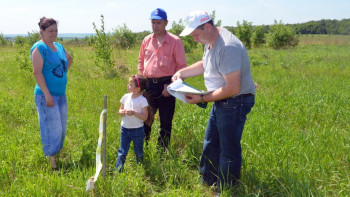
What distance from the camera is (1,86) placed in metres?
8.33

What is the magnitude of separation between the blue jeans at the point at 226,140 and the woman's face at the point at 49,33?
2068 millimetres

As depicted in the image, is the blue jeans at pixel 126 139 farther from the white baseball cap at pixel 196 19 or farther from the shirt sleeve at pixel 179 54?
the white baseball cap at pixel 196 19

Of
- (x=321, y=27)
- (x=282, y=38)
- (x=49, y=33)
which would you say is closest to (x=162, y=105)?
(x=49, y=33)

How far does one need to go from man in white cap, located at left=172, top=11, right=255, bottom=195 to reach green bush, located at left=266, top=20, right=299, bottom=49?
33.1 meters

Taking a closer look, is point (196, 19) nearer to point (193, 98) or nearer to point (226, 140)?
point (193, 98)

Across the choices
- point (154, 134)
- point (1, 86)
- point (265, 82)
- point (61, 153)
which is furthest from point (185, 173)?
point (1, 86)

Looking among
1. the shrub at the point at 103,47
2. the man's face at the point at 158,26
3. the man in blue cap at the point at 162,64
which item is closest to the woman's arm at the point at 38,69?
the man in blue cap at the point at 162,64

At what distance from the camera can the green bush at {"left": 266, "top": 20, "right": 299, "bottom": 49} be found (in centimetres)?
3234

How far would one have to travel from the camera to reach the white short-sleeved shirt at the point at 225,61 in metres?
2.21

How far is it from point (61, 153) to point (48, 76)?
116 centimetres

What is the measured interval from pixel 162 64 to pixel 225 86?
1.31 meters

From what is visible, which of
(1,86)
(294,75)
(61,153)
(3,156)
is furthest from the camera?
(294,75)

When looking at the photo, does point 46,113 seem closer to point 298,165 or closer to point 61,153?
point 61,153

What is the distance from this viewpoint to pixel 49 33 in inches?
119
